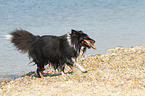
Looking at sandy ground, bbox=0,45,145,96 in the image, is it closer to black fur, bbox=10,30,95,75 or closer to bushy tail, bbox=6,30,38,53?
black fur, bbox=10,30,95,75

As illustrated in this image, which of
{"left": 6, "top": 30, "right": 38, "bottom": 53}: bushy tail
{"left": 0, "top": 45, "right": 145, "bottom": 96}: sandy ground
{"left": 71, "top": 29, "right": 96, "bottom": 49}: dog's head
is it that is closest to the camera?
{"left": 0, "top": 45, "right": 145, "bottom": 96}: sandy ground

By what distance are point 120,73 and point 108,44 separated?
486 cm

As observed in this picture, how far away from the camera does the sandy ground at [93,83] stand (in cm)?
514

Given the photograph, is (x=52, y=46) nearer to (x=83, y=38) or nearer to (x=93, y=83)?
(x=83, y=38)

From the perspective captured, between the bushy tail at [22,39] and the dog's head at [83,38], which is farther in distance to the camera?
the bushy tail at [22,39]

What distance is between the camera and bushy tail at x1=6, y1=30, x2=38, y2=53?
21.8ft

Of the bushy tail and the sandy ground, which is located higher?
the bushy tail

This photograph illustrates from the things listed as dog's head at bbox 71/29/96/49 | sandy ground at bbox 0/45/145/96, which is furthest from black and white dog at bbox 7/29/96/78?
sandy ground at bbox 0/45/145/96

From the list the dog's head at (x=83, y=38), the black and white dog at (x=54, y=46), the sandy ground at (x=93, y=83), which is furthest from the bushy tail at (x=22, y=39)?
the dog's head at (x=83, y=38)

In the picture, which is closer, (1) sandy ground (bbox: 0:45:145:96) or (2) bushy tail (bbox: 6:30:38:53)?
Result: (1) sandy ground (bbox: 0:45:145:96)

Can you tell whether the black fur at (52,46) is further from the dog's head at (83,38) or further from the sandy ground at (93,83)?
the sandy ground at (93,83)

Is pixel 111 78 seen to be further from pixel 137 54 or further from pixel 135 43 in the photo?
pixel 135 43

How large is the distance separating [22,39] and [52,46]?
0.86 m

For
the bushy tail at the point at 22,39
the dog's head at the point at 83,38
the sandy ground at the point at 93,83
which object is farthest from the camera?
the bushy tail at the point at 22,39
